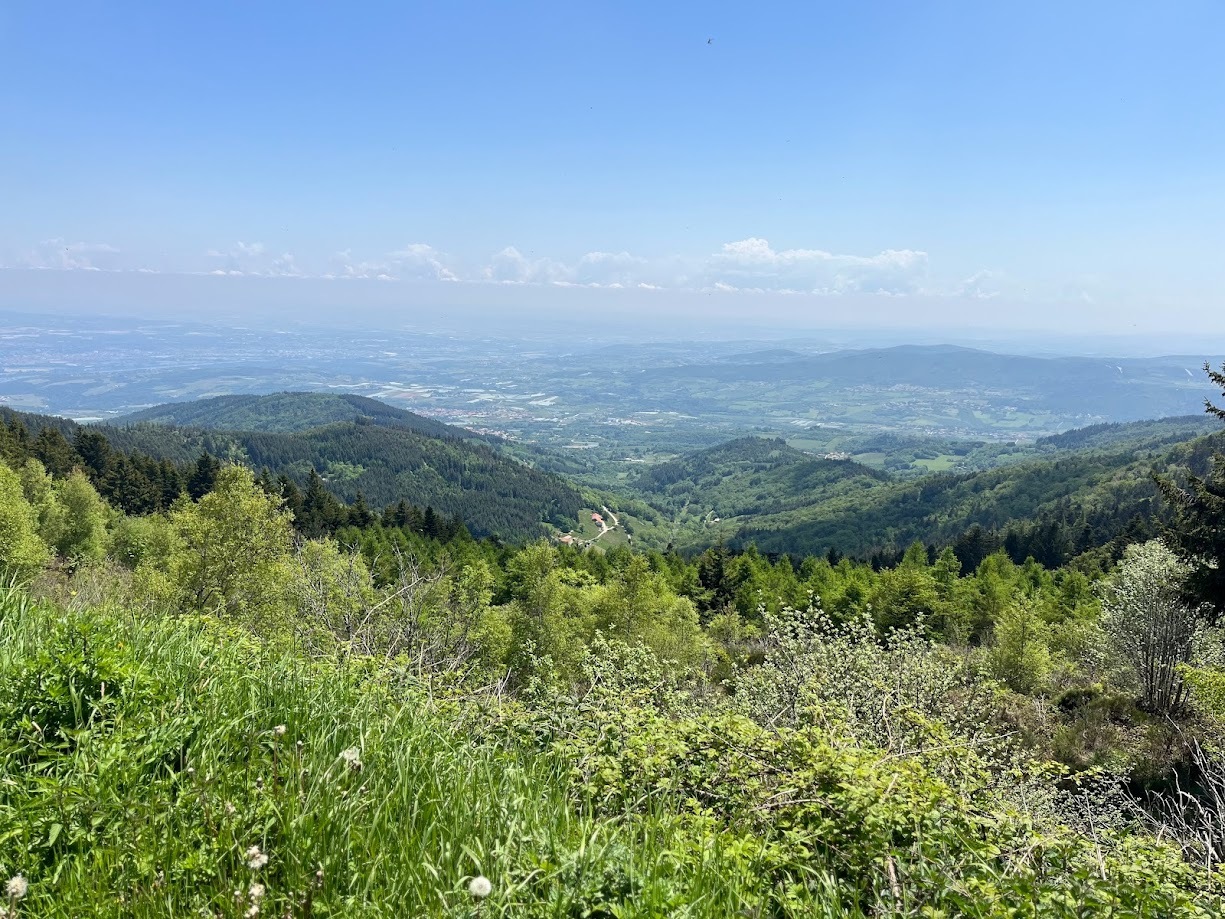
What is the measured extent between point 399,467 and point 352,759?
175 m

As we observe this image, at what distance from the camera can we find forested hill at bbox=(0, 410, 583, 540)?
142125 millimetres

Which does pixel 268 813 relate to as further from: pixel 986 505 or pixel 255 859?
pixel 986 505

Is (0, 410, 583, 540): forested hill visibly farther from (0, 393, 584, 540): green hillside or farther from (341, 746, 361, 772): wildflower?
(341, 746, 361, 772): wildflower

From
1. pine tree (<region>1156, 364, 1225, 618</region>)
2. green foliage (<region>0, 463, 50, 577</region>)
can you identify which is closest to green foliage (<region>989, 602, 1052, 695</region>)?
pine tree (<region>1156, 364, 1225, 618</region>)

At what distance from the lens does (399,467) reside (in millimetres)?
167375

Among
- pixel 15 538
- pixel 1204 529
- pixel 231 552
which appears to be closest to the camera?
pixel 1204 529

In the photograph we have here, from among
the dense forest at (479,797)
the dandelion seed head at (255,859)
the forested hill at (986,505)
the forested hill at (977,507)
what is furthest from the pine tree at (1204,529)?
the forested hill at (986,505)

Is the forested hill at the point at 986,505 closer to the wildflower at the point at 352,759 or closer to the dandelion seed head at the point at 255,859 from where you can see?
the wildflower at the point at 352,759

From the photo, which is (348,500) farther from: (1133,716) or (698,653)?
(1133,716)

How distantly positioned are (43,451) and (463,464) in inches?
4610

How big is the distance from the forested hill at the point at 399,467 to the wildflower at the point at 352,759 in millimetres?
124510

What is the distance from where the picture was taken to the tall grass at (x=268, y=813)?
7.07ft

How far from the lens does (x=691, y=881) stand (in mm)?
2441

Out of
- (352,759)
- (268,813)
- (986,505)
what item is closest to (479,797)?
(352,759)
